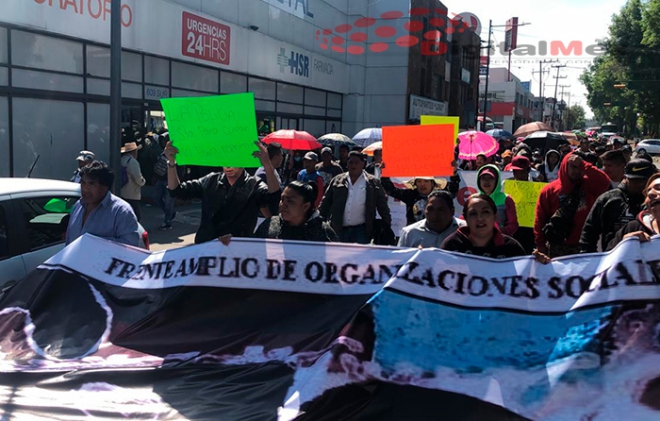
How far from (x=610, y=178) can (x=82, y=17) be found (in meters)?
10.8

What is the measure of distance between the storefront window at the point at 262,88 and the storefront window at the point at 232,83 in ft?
1.13

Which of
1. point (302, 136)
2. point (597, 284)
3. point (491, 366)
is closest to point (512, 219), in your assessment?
point (597, 284)

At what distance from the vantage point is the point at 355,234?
672cm

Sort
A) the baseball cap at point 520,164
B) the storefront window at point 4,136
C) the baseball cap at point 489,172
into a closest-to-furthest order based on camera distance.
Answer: the baseball cap at point 489,172 < the baseball cap at point 520,164 < the storefront window at point 4,136

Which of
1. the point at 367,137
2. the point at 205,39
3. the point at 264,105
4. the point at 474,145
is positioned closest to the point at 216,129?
the point at 474,145

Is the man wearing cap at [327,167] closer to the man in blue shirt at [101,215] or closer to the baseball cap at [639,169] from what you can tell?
the man in blue shirt at [101,215]

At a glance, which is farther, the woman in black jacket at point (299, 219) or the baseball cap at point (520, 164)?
the baseball cap at point (520, 164)

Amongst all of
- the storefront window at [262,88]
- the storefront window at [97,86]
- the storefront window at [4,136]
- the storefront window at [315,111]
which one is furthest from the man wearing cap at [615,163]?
the storefront window at [315,111]

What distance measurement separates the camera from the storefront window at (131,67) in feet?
47.4

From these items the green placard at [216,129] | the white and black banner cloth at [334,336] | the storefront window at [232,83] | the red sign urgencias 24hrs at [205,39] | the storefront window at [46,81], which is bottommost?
the white and black banner cloth at [334,336]

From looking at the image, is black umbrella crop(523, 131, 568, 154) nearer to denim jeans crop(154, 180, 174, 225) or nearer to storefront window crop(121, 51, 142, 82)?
storefront window crop(121, 51, 142, 82)

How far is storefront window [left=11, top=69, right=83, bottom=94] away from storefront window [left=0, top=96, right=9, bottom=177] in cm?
48

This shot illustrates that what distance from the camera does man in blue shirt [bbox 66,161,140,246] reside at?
4605 mm

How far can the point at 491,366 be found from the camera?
322 cm
